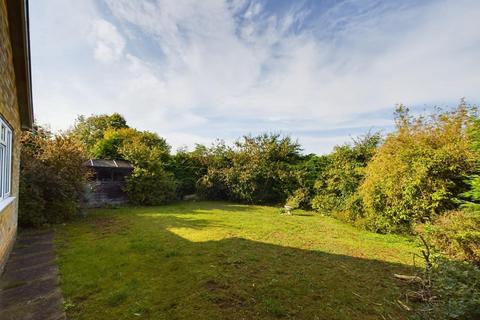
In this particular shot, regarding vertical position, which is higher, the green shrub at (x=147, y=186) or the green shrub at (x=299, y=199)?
the green shrub at (x=147, y=186)

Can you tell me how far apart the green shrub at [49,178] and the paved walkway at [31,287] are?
2593 millimetres

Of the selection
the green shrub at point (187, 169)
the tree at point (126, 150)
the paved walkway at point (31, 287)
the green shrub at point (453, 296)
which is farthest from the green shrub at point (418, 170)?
the tree at point (126, 150)

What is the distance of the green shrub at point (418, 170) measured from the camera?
707cm

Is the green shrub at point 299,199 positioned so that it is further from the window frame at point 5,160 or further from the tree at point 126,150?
the window frame at point 5,160

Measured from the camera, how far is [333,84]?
9438 millimetres

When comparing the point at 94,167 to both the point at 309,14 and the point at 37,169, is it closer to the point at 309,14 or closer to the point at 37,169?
the point at 37,169

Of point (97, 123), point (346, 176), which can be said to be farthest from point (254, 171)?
point (97, 123)

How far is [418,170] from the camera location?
7.26 meters

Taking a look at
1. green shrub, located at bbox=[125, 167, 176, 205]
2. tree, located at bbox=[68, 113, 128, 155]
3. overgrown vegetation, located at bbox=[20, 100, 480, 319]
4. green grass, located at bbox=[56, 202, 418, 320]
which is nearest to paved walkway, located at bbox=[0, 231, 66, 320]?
green grass, located at bbox=[56, 202, 418, 320]

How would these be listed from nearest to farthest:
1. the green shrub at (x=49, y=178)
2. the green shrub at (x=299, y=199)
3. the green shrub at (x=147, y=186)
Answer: the green shrub at (x=49, y=178) < the green shrub at (x=299, y=199) < the green shrub at (x=147, y=186)

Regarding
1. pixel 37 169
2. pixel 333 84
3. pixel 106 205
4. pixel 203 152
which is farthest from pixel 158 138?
pixel 333 84

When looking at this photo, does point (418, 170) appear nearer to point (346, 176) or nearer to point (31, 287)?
point (346, 176)

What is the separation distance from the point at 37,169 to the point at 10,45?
5.31 metres

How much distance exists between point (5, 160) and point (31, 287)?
272cm
